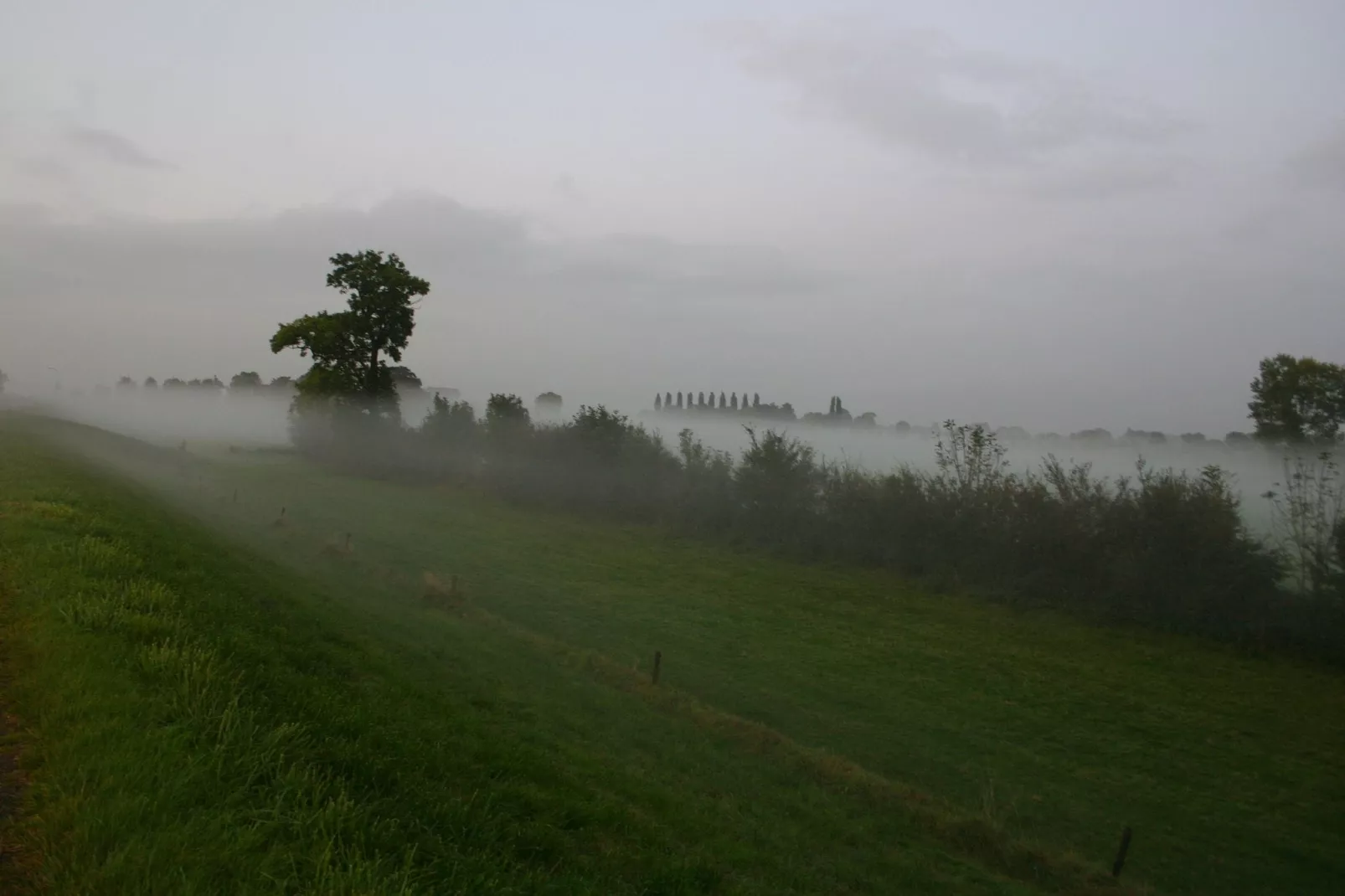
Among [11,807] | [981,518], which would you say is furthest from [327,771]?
[981,518]

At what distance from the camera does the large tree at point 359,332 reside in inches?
2012

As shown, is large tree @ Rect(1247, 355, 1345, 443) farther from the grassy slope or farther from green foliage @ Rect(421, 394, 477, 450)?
green foliage @ Rect(421, 394, 477, 450)

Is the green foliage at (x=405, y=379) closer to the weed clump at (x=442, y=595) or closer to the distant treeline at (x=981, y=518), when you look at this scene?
the distant treeline at (x=981, y=518)

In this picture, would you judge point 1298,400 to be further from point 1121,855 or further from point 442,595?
point 442,595

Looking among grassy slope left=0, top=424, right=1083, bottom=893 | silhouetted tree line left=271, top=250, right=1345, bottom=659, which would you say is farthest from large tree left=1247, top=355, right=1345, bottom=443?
grassy slope left=0, top=424, right=1083, bottom=893

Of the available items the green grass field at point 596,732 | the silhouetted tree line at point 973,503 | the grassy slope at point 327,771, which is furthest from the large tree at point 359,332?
the grassy slope at point 327,771

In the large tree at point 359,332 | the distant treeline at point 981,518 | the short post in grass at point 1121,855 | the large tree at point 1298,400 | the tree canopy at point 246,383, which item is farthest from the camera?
the tree canopy at point 246,383

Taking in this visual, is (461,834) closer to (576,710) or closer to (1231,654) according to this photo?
(576,710)

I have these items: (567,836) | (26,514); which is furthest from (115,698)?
(26,514)

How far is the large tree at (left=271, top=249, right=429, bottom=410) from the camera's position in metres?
51.1

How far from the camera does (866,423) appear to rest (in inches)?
1992

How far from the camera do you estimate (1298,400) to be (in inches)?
1061

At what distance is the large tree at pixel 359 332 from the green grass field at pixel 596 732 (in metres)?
25.7

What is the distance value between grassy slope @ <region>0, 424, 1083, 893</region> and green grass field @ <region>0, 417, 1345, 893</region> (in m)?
0.03
